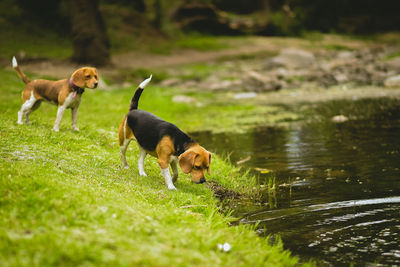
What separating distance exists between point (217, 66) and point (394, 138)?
1911 cm

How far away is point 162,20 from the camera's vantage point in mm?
42125

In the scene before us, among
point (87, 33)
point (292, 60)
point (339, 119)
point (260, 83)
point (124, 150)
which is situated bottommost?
point (260, 83)

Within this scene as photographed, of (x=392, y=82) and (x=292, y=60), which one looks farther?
(x=292, y=60)

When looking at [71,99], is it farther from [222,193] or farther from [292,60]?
[292,60]

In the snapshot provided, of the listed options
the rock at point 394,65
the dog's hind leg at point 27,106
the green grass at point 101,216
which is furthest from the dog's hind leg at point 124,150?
the rock at point 394,65

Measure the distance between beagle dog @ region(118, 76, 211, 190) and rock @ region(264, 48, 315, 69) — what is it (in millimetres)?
22468

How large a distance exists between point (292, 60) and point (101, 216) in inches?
1079

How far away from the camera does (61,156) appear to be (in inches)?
310

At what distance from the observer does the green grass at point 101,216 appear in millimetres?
4266

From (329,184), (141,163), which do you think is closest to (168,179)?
(141,163)

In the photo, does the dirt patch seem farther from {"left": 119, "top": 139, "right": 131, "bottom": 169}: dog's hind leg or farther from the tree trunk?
the tree trunk

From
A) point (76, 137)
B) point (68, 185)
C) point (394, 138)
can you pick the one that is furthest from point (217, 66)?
point (68, 185)

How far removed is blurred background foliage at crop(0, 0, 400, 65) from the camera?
89.9ft

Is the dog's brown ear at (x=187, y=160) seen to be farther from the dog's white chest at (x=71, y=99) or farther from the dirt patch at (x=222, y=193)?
the dog's white chest at (x=71, y=99)
